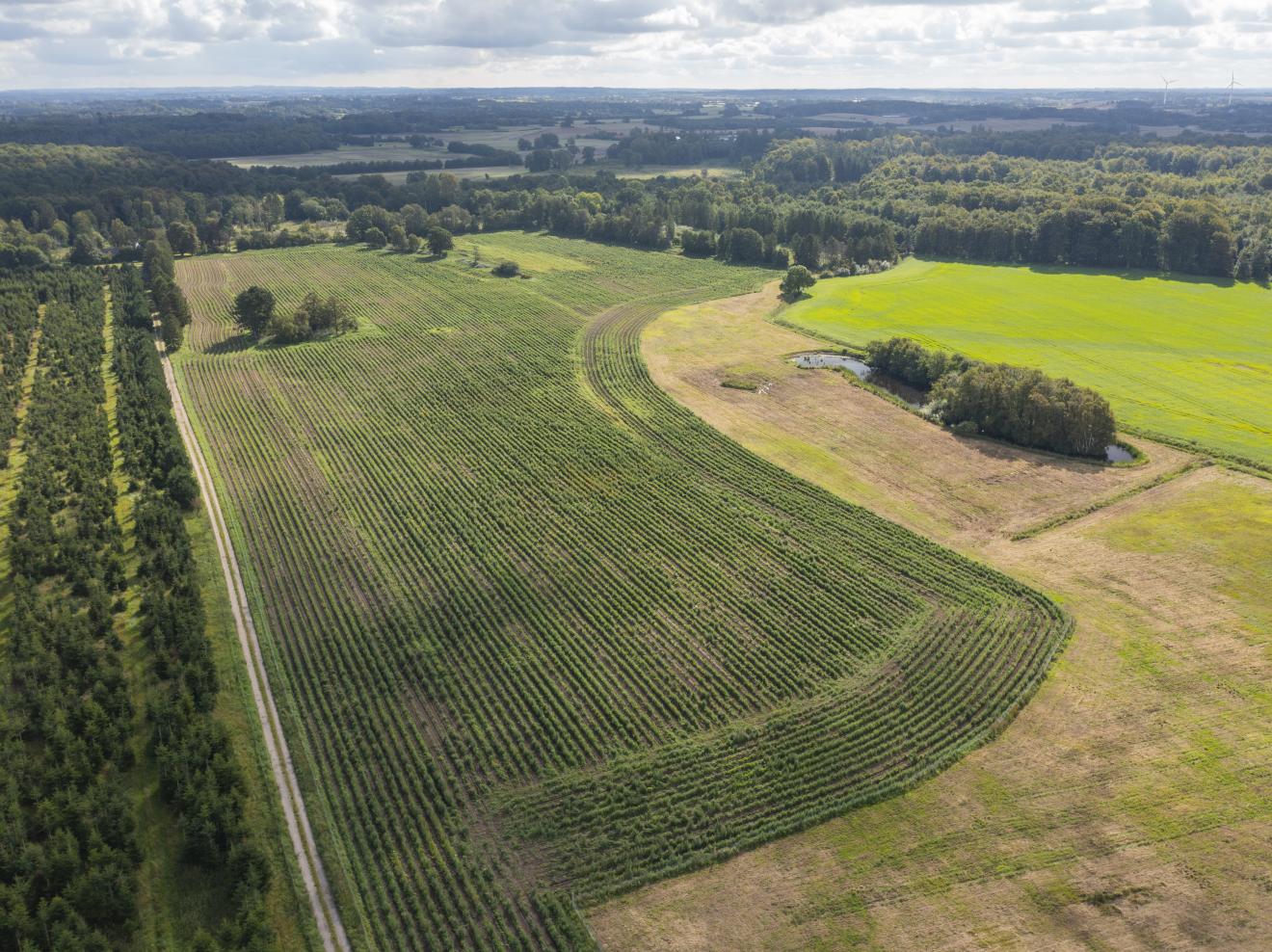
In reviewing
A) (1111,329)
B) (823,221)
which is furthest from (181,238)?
(1111,329)

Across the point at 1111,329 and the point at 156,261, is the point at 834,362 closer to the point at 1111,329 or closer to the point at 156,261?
the point at 1111,329

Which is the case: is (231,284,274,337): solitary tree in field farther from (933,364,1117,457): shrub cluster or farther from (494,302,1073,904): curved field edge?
(494,302,1073,904): curved field edge

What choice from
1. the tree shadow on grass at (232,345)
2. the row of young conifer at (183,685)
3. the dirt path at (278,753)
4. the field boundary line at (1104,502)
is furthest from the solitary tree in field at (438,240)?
the field boundary line at (1104,502)

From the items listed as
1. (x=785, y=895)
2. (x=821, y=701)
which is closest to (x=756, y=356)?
(x=821, y=701)

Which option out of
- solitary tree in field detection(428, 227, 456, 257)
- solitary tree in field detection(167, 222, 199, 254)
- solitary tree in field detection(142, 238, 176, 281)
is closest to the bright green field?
solitary tree in field detection(428, 227, 456, 257)

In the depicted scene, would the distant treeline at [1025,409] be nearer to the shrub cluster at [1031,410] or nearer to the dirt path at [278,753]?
the shrub cluster at [1031,410]
